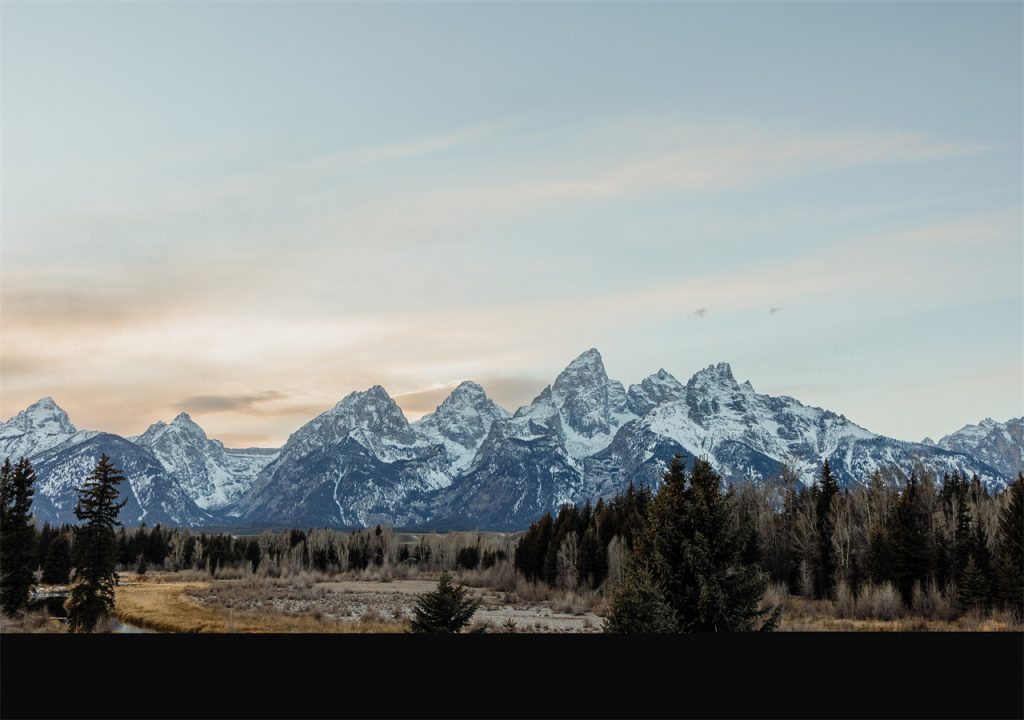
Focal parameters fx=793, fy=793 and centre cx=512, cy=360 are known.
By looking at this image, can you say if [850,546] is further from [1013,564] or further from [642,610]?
[642,610]

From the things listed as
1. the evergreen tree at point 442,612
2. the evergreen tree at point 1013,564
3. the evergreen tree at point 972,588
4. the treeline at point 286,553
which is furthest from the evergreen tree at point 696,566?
the treeline at point 286,553

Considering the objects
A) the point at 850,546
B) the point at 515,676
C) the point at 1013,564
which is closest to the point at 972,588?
the point at 1013,564

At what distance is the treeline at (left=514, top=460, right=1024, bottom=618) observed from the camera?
63.5 m

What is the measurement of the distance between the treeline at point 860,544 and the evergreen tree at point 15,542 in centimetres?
4769

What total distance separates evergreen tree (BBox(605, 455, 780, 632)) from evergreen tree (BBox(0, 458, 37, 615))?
53754 millimetres

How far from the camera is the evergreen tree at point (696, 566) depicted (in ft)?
82.1

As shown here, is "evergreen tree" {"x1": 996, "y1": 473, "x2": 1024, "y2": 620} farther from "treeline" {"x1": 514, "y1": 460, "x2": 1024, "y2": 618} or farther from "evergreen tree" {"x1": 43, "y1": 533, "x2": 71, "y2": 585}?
"evergreen tree" {"x1": 43, "y1": 533, "x2": 71, "y2": 585}

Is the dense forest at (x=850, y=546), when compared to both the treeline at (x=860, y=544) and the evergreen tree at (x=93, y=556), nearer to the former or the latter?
the treeline at (x=860, y=544)

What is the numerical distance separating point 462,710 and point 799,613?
65.7 m

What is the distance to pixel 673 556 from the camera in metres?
26.3

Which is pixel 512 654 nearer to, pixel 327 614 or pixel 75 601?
pixel 75 601

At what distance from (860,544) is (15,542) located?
263 feet

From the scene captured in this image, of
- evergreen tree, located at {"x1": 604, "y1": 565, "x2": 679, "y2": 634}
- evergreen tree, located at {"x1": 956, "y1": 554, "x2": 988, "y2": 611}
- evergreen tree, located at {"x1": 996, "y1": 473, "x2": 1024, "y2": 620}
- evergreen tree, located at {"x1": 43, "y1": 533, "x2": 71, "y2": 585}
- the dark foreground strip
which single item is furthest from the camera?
evergreen tree, located at {"x1": 43, "y1": 533, "x2": 71, "y2": 585}

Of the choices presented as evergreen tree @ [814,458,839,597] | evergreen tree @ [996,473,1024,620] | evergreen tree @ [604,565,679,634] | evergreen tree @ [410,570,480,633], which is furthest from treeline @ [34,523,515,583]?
evergreen tree @ [604,565,679,634]
